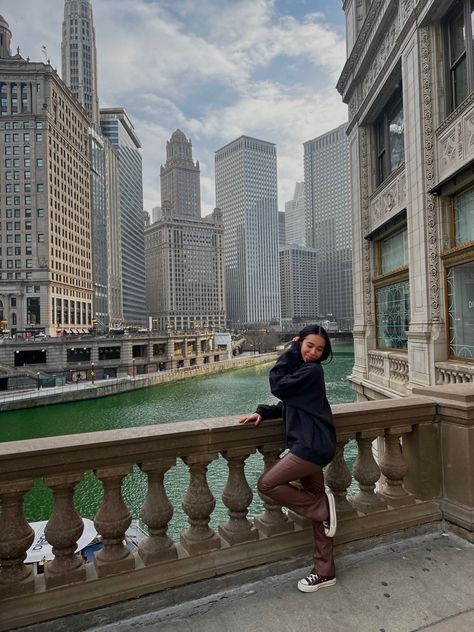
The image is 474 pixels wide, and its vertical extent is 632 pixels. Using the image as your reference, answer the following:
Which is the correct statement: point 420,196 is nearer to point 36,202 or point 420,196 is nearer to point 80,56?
point 36,202

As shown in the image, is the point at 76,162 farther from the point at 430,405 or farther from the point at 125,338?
the point at 430,405

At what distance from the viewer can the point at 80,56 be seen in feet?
494

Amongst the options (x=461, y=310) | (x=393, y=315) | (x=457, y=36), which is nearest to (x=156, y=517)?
(x=461, y=310)

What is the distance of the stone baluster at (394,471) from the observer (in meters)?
3.92

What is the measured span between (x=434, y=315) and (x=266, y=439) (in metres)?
8.14

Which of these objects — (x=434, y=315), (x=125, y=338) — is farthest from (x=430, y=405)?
(x=125, y=338)

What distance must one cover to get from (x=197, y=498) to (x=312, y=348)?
152cm

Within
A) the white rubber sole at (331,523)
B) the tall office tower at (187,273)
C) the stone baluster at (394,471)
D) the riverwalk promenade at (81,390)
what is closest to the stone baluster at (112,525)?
the white rubber sole at (331,523)

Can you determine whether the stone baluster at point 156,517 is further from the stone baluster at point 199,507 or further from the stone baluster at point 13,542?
the stone baluster at point 13,542

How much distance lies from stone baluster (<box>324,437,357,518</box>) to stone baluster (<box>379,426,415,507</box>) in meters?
0.47

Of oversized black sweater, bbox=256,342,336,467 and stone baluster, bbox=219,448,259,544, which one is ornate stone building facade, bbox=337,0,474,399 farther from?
stone baluster, bbox=219,448,259,544

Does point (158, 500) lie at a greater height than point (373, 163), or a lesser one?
lesser

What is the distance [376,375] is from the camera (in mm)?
13773

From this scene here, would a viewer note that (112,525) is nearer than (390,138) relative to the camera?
Yes
